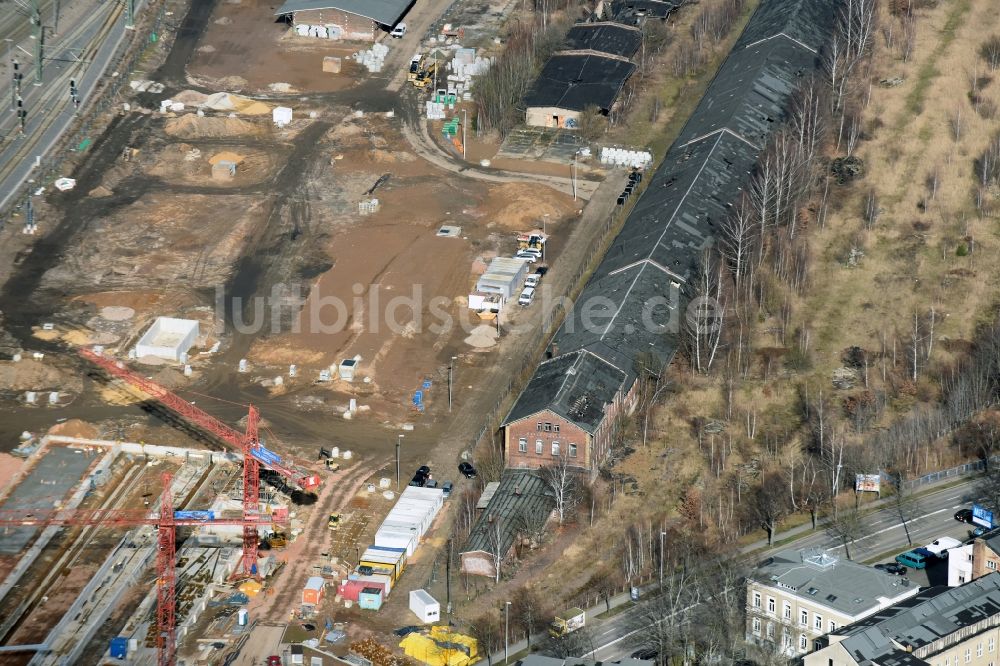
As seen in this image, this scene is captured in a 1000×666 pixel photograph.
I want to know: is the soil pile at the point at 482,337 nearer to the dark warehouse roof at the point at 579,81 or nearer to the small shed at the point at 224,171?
the small shed at the point at 224,171

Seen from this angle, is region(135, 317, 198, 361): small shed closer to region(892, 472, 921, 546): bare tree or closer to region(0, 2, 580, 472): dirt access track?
region(0, 2, 580, 472): dirt access track

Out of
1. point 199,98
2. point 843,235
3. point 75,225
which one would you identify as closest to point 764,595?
point 843,235

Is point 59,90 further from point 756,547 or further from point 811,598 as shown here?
point 811,598

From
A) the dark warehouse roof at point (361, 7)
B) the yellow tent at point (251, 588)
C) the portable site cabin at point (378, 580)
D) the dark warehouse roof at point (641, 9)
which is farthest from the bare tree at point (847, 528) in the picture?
the dark warehouse roof at point (361, 7)

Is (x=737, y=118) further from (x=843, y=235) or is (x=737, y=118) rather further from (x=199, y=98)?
(x=199, y=98)

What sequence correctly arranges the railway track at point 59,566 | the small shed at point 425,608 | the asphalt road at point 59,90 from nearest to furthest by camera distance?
the railway track at point 59,566, the small shed at point 425,608, the asphalt road at point 59,90

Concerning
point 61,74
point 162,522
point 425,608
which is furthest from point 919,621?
point 61,74
